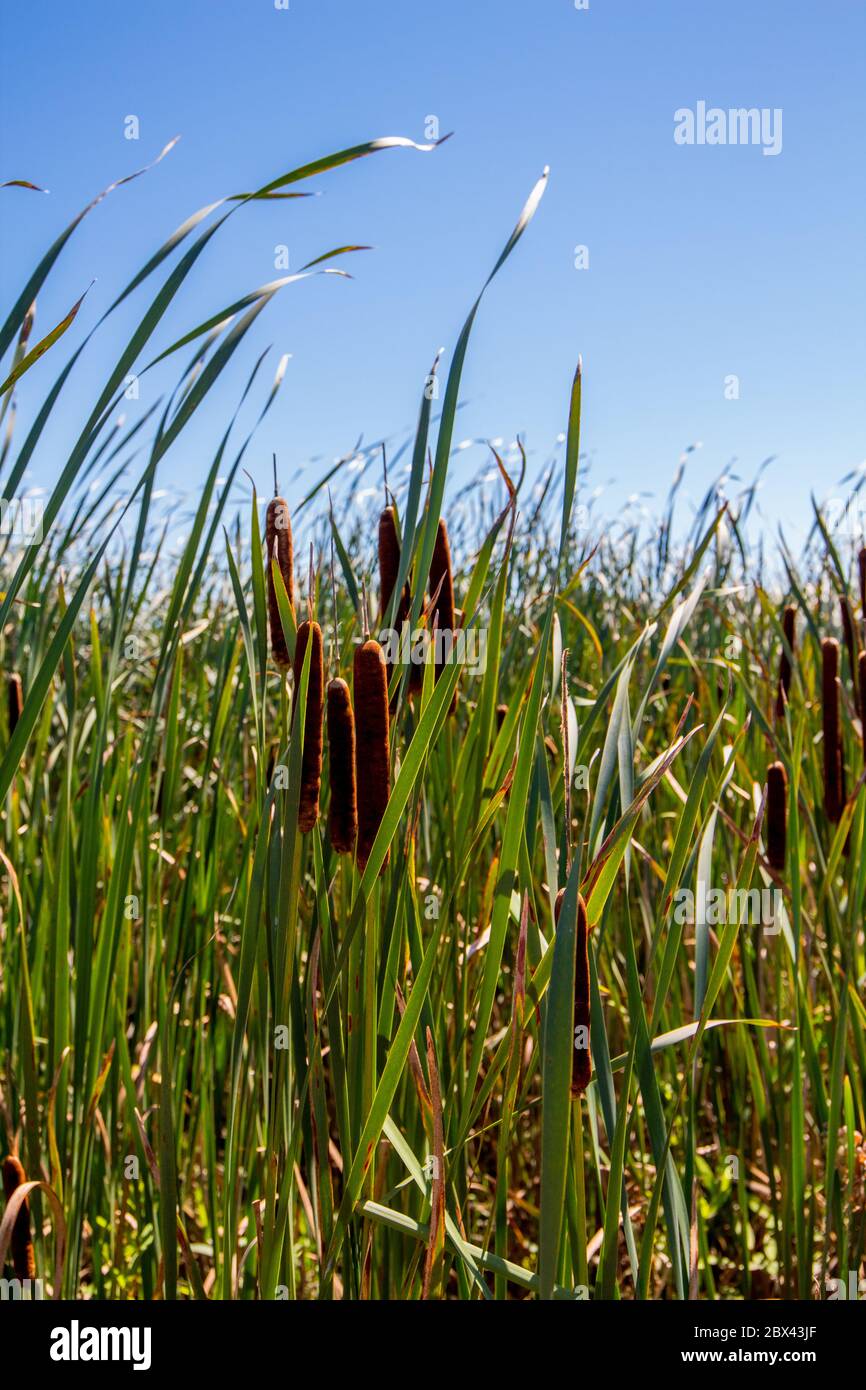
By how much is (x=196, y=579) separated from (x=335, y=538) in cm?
24

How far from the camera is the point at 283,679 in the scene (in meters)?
1.01

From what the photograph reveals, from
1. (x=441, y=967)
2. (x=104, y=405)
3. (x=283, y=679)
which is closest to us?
(x=104, y=405)

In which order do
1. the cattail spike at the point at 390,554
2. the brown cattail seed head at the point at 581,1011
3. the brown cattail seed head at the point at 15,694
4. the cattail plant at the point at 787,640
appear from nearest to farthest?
the brown cattail seed head at the point at 581,1011, the cattail spike at the point at 390,554, the brown cattail seed head at the point at 15,694, the cattail plant at the point at 787,640

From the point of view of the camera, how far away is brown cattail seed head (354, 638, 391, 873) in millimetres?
762

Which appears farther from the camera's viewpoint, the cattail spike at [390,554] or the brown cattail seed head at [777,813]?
the brown cattail seed head at [777,813]

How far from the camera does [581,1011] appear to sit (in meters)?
0.72

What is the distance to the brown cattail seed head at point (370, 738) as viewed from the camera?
0.76m

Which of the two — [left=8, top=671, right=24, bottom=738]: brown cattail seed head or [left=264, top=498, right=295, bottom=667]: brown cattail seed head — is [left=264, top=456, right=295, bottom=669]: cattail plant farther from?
[left=8, top=671, right=24, bottom=738]: brown cattail seed head

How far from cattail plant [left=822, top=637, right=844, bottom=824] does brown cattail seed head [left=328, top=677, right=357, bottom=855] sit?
33.0 inches

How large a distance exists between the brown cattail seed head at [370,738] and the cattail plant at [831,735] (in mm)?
819

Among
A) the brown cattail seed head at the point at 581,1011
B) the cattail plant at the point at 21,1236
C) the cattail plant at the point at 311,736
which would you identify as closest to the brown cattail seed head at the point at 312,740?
the cattail plant at the point at 311,736

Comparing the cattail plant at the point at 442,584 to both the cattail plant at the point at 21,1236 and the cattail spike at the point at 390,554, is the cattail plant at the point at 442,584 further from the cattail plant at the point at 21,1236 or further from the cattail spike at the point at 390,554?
the cattail plant at the point at 21,1236
